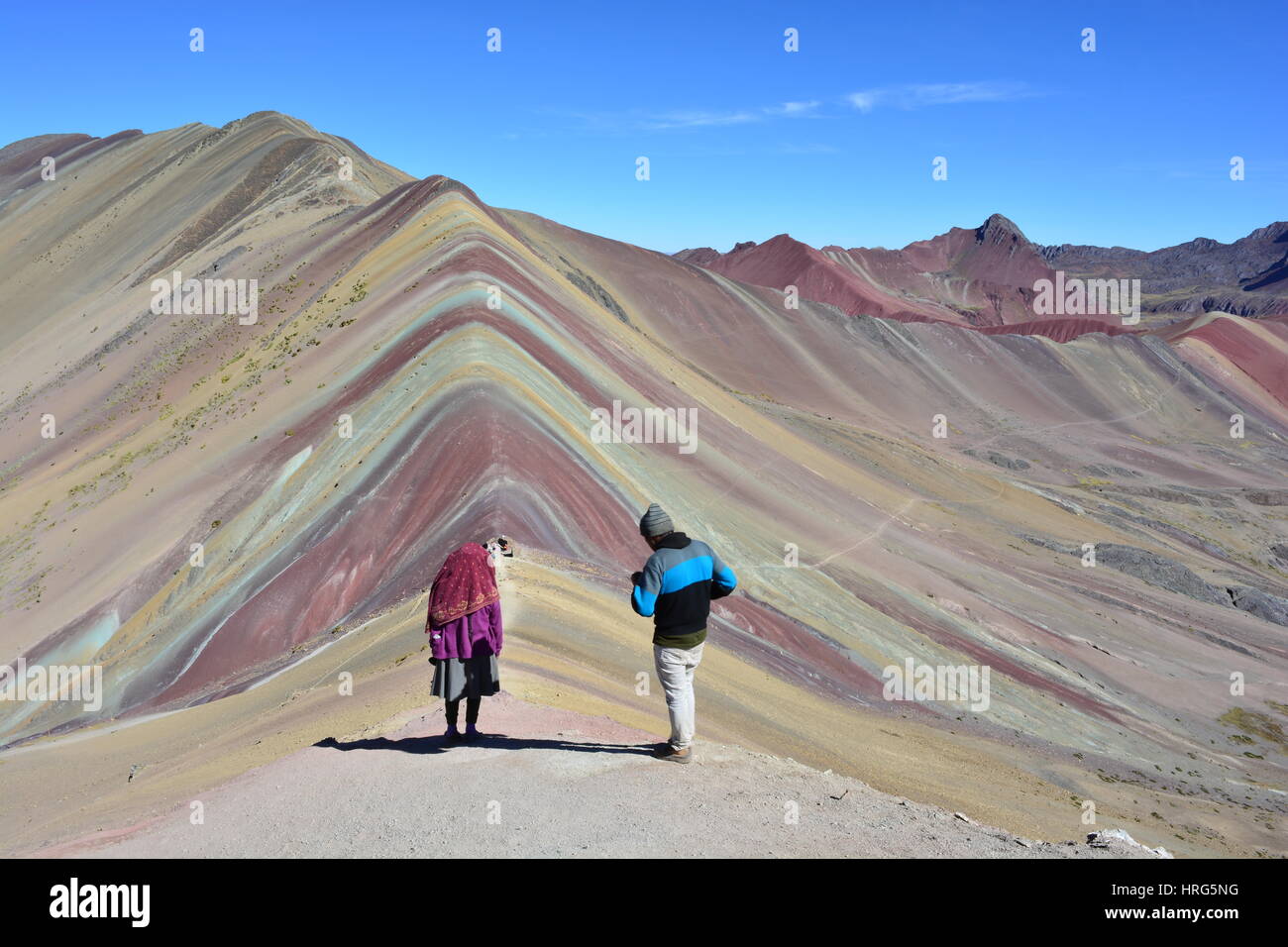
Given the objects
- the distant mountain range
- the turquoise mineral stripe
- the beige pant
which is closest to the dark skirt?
the beige pant

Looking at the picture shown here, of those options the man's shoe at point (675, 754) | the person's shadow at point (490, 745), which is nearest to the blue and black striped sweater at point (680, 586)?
the man's shoe at point (675, 754)

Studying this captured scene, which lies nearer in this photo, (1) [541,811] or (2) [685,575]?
(1) [541,811]

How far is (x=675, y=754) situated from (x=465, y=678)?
1.69m

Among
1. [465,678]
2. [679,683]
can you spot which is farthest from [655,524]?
[465,678]

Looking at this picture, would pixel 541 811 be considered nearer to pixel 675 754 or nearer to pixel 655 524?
pixel 675 754

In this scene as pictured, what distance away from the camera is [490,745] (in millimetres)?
6902

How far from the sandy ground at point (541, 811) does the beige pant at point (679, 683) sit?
272mm

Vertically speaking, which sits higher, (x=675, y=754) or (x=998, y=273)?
(x=998, y=273)

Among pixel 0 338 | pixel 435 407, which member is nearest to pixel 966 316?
pixel 0 338

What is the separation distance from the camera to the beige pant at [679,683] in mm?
6383

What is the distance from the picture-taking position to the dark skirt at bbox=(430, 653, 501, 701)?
22.2 ft

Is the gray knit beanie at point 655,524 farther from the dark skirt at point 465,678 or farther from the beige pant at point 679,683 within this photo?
the dark skirt at point 465,678

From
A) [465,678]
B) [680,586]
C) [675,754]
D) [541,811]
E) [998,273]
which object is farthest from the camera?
[998,273]
